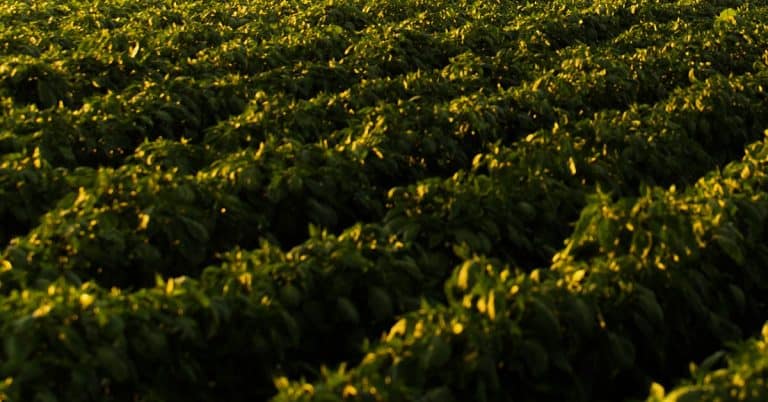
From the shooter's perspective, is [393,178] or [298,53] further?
[298,53]

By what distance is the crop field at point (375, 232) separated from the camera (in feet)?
10.8

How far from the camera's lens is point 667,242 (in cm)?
390

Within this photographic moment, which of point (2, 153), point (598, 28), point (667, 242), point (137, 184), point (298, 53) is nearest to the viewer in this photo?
point (667, 242)

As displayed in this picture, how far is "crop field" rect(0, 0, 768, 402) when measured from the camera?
3277 millimetres

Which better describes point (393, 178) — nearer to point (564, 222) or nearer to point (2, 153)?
point (564, 222)

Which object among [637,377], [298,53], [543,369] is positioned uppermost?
[298,53]

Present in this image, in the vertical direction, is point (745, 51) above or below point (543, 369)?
above

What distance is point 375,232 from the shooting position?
13.7 feet

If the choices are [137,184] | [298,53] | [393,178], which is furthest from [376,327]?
[298,53]

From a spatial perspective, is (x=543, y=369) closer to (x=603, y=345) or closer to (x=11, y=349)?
(x=603, y=345)

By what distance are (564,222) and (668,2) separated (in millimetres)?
8749

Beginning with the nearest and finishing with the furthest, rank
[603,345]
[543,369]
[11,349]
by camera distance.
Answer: [11,349]
[543,369]
[603,345]

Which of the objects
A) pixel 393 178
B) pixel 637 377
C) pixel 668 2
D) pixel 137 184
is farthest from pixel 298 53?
pixel 668 2

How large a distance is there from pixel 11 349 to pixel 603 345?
223cm
